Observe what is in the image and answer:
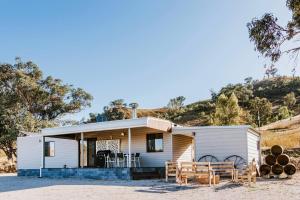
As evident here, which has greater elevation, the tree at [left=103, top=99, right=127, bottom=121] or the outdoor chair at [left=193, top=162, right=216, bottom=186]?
the tree at [left=103, top=99, right=127, bottom=121]

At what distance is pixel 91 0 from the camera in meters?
22.3

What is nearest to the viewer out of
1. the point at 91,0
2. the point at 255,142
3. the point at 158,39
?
the point at 255,142

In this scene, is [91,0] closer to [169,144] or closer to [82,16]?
[82,16]

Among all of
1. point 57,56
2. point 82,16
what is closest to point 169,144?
point 82,16

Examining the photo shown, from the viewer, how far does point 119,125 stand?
19.5m

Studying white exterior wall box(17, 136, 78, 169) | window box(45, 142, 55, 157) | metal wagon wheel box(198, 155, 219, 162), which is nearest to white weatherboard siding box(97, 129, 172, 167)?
metal wagon wheel box(198, 155, 219, 162)

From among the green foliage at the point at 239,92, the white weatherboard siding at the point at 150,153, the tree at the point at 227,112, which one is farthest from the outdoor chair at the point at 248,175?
the green foliage at the point at 239,92

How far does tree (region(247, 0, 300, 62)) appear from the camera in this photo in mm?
9078

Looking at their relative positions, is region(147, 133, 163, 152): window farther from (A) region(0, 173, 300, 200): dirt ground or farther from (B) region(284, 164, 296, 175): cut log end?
(A) region(0, 173, 300, 200): dirt ground

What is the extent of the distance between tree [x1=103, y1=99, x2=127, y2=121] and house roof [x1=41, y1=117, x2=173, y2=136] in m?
37.2

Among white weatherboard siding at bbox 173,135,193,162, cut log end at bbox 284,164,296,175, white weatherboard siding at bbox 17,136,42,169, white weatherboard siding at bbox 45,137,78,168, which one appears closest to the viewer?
cut log end at bbox 284,164,296,175

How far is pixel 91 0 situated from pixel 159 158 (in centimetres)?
916

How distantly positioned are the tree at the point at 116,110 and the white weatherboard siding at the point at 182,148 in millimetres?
35950

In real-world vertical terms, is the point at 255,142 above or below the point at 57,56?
below
